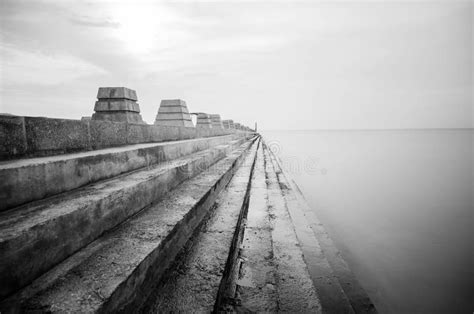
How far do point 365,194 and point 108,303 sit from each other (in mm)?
10061

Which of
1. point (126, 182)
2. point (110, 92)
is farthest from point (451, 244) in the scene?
point (110, 92)

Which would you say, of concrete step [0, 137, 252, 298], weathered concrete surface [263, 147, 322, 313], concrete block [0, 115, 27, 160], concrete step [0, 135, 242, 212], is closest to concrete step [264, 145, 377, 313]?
weathered concrete surface [263, 147, 322, 313]

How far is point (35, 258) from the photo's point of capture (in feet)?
3.16

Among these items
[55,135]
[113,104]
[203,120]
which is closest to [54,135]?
[55,135]

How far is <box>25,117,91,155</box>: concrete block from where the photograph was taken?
5.23ft

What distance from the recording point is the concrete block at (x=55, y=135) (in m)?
1.59

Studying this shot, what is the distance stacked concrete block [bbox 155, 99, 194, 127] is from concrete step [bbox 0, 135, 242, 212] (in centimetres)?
427

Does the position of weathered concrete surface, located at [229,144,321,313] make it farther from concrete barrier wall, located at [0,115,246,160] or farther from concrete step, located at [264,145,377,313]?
concrete barrier wall, located at [0,115,246,160]

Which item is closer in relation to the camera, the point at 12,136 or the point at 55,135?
the point at 12,136

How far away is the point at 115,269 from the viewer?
1091 millimetres

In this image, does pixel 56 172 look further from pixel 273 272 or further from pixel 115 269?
pixel 273 272

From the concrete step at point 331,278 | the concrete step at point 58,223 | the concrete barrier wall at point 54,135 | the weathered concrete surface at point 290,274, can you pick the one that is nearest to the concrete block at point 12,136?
the concrete barrier wall at point 54,135

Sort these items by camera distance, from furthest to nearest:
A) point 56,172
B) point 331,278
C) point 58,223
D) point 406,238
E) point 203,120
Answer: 1. point 203,120
2. point 406,238
3. point 331,278
4. point 56,172
5. point 58,223

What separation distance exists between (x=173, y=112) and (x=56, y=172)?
552 centimetres
